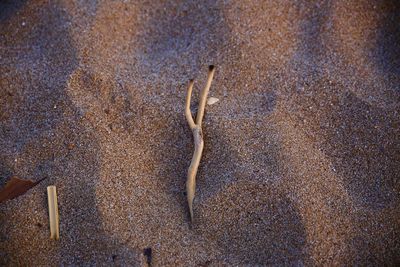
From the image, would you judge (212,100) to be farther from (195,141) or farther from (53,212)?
(53,212)

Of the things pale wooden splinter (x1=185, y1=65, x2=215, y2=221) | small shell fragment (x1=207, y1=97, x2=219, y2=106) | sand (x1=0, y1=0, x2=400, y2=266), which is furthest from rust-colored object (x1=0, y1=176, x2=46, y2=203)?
small shell fragment (x1=207, y1=97, x2=219, y2=106)

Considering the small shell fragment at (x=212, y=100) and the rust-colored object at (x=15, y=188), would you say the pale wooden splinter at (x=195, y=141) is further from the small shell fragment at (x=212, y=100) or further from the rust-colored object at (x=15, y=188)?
the rust-colored object at (x=15, y=188)

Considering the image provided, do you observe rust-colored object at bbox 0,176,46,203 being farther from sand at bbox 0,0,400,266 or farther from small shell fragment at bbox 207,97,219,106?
small shell fragment at bbox 207,97,219,106

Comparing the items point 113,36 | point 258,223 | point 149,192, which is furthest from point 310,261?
point 113,36

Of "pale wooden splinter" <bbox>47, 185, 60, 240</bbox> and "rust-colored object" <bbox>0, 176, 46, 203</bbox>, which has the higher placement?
"rust-colored object" <bbox>0, 176, 46, 203</bbox>

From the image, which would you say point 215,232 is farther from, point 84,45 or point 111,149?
point 84,45

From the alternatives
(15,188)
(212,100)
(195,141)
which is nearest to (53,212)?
Answer: (15,188)
